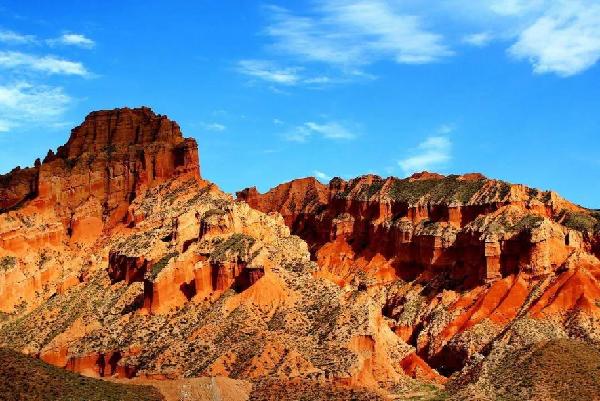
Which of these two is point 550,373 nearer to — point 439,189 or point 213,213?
point 213,213

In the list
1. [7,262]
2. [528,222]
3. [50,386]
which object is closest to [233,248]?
[7,262]

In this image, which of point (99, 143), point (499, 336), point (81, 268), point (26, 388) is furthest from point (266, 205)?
point (26, 388)

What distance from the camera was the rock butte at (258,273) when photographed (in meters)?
105

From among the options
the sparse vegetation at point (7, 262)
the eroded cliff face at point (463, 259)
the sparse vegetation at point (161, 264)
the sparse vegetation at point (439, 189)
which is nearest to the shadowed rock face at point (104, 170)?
the sparse vegetation at point (7, 262)

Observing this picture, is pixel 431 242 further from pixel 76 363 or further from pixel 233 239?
pixel 76 363

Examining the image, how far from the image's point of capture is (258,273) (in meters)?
111

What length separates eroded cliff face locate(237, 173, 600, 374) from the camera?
121 m

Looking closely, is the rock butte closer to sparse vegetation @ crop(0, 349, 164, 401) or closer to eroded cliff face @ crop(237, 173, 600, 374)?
eroded cliff face @ crop(237, 173, 600, 374)

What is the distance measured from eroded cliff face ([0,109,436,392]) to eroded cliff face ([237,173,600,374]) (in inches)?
329

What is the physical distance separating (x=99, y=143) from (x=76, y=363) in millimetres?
42941

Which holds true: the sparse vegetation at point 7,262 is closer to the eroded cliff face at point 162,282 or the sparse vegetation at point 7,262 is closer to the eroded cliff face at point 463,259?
the eroded cliff face at point 162,282

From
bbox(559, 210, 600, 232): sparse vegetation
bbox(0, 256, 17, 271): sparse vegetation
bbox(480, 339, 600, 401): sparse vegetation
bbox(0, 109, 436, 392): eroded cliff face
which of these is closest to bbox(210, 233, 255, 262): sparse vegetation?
bbox(0, 109, 436, 392): eroded cliff face

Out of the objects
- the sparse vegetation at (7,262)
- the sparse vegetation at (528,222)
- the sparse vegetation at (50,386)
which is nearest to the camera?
the sparse vegetation at (50,386)

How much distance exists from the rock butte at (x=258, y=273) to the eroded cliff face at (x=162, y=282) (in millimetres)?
211
